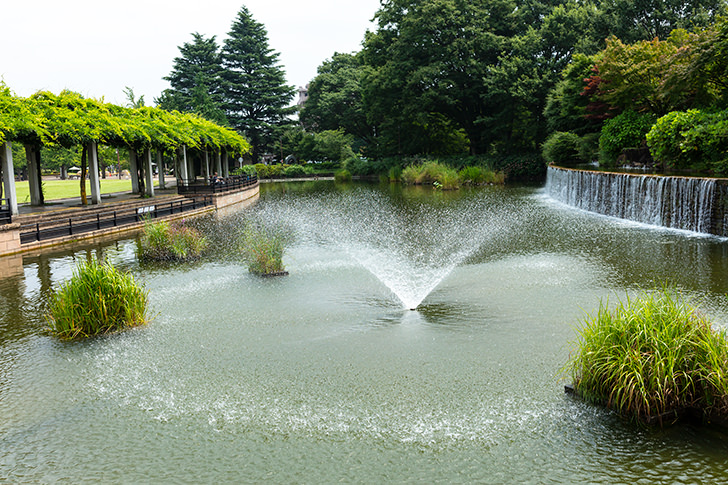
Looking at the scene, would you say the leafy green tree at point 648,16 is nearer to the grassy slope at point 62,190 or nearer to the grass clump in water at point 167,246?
the grass clump in water at point 167,246

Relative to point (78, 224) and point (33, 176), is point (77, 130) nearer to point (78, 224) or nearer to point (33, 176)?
point (33, 176)

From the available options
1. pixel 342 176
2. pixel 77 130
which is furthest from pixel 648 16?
pixel 77 130

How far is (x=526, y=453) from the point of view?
6020mm

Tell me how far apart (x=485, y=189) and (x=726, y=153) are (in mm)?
21723

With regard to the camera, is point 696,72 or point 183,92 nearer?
point 696,72

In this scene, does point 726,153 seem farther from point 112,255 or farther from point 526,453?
point 112,255

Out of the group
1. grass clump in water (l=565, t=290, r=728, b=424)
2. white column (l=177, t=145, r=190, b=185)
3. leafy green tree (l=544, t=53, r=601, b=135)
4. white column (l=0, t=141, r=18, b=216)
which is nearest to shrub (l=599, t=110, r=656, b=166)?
leafy green tree (l=544, t=53, r=601, b=135)

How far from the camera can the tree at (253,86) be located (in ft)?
279

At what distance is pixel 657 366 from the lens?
6.42 metres

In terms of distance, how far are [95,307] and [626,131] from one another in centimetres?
3114

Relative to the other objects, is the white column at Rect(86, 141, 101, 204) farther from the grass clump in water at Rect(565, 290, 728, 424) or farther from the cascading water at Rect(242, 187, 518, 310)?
the grass clump in water at Rect(565, 290, 728, 424)

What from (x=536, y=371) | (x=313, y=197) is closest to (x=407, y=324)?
(x=536, y=371)

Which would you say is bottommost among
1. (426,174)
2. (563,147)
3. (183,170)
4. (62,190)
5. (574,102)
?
(62,190)

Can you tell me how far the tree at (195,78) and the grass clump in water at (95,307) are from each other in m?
A: 72.4
